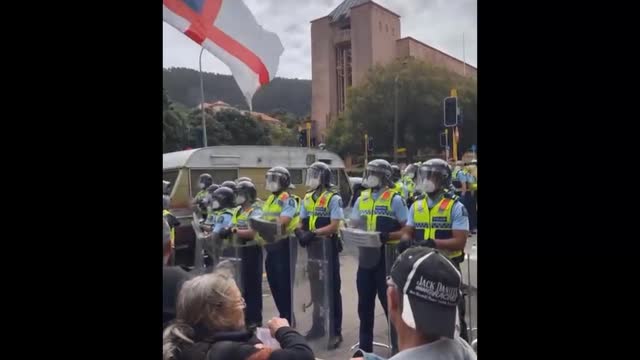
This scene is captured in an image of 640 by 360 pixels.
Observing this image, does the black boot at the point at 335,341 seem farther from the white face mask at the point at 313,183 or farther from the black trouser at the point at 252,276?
the white face mask at the point at 313,183

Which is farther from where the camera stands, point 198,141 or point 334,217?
point 198,141

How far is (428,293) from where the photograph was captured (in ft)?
5.87

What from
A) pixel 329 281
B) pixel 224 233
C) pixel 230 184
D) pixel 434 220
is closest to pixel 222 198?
pixel 230 184

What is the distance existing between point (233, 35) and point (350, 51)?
593mm

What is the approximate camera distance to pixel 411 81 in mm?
2182

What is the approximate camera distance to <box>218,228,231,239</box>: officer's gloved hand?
2.63 metres

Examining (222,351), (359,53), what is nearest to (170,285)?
(222,351)

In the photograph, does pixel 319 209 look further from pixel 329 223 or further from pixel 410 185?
pixel 410 185

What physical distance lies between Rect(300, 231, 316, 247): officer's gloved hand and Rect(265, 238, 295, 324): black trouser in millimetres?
88

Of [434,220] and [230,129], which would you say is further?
[230,129]

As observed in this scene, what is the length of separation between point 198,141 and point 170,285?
2.30 ft

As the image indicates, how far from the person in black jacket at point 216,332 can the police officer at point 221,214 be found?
0.74 feet
